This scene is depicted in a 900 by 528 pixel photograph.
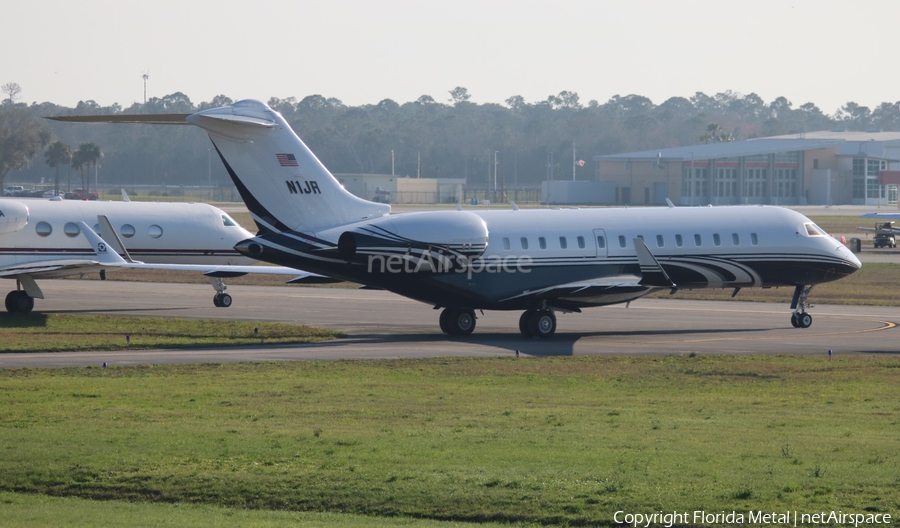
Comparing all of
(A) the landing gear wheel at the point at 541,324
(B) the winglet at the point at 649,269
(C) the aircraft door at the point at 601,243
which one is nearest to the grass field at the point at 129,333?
(A) the landing gear wheel at the point at 541,324

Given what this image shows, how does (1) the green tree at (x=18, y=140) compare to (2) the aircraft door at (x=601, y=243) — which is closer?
(2) the aircraft door at (x=601, y=243)

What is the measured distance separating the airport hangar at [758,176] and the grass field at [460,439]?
125m

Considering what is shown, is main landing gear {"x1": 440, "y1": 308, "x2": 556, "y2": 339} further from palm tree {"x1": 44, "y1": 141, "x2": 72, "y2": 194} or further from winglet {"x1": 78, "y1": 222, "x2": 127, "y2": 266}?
palm tree {"x1": 44, "y1": 141, "x2": 72, "y2": 194}

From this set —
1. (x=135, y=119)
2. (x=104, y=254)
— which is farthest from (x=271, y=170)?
(x=104, y=254)

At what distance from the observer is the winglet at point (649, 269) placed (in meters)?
31.7

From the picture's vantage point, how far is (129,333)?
31688mm

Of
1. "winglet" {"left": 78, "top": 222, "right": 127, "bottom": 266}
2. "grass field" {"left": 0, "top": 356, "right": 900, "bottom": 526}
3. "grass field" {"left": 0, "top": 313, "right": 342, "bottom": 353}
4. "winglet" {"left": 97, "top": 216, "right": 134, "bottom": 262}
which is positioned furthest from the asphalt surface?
"winglet" {"left": 78, "top": 222, "right": 127, "bottom": 266}

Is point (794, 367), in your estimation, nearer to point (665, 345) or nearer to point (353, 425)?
point (665, 345)

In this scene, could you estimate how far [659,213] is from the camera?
33.9 m

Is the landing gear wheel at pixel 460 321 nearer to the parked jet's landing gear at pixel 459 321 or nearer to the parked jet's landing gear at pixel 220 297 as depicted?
the parked jet's landing gear at pixel 459 321

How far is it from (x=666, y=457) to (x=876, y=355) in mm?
14778

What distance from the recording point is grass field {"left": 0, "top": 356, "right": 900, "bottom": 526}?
13289 millimetres

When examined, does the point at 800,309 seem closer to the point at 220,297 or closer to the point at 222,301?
the point at 222,301

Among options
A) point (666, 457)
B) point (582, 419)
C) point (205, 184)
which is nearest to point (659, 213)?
point (582, 419)
